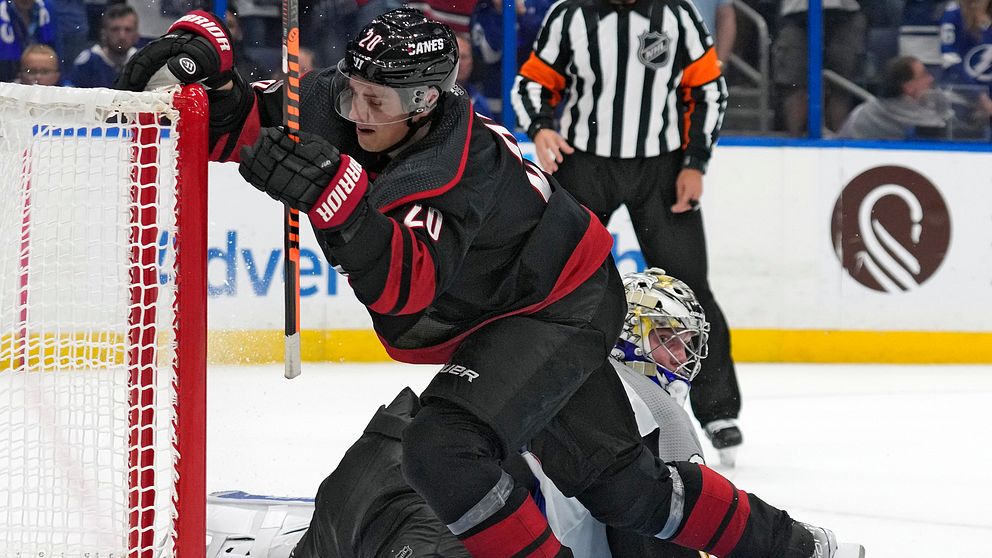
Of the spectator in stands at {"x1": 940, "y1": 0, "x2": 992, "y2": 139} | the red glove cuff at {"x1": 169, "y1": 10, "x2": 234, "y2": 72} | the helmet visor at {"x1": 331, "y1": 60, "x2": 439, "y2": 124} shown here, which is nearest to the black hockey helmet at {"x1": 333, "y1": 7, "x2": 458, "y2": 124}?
the helmet visor at {"x1": 331, "y1": 60, "x2": 439, "y2": 124}

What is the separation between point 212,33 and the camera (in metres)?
2.07

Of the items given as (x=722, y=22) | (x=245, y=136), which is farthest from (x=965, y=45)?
(x=245, y=136)

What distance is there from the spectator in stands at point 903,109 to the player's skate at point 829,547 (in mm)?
3150

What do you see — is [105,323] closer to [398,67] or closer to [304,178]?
[304,178]

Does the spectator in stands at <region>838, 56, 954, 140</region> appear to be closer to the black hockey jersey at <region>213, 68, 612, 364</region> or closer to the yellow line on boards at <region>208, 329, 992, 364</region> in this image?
the yellow line on boards at <region>208, 329, 992, 364</region>

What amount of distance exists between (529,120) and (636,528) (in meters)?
1.97

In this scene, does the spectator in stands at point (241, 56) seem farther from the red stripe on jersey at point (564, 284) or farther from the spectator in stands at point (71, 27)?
the red stripe on jersey at point (564, 284)

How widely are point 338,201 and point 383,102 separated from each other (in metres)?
0.31

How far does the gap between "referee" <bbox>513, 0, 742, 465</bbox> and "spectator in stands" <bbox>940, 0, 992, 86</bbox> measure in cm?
186

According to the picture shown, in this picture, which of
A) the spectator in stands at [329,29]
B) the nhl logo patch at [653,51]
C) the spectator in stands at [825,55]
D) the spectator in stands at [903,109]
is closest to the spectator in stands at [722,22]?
the spectator in stands at [825,55]

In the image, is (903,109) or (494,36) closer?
(494,36)

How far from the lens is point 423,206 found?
6.01 ft

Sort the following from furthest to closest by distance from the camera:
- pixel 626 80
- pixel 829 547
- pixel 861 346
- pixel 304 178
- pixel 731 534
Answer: pixel 861 346
pixel 626 80
pixel 829 547
pixel 731 534
pixel 304 178

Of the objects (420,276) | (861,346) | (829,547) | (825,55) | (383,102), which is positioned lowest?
(861,346)
